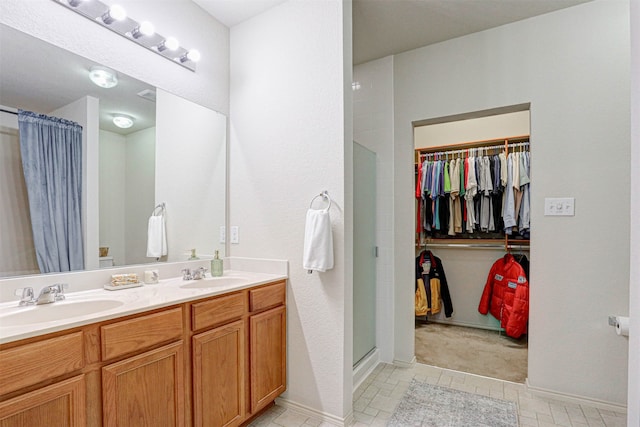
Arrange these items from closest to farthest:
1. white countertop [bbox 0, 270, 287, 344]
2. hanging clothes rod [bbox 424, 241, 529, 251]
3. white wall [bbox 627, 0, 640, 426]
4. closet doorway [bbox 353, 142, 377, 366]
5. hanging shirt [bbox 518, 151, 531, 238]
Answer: white wall [bbox 627, 0, 640, 426], white countertop [bbox 0, 270, 287, 344], closet doorway [bbox 353, 142, 377, 366], hanging shirt [bbox 518, 151, 531, 238], hanging clothes rod [bbox 424, 241, 529, 251]

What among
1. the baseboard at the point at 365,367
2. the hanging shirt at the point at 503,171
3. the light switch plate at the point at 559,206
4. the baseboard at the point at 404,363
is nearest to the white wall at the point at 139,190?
the baseboard at the point at 365,367

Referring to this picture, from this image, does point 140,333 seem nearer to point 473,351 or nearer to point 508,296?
point 473,351

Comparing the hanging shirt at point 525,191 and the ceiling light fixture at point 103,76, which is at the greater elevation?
the ceiling light fixture at point 103,76

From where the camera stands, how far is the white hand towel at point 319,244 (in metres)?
1.79

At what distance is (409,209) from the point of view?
106 inches

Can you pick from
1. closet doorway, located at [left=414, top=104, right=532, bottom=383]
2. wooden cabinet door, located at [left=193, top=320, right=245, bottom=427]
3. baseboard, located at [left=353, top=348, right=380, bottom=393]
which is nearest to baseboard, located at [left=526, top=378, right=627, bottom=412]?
closet doorway, located at [left=414, top=104, right=532, bottom=383]

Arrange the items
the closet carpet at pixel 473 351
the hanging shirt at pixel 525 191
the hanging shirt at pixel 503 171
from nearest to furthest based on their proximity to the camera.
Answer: the closet carpet at pixel 473 351 → the hanging shirt at pixel 525 191 → the hanging shirt at pixel 503 171

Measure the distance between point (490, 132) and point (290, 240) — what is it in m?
2.85

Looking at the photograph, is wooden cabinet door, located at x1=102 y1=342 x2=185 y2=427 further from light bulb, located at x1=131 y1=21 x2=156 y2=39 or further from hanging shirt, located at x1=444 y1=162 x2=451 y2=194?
hanging shirt, located at x1=444 y1=162 x2=451 y2=194

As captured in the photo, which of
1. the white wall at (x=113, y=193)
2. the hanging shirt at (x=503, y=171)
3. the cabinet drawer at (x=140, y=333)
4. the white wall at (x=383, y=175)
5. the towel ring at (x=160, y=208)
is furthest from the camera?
the hanging shirt at (x=503, y=171)

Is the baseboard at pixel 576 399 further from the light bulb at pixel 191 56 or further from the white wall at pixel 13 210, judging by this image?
the light bulb at pixel 191 56

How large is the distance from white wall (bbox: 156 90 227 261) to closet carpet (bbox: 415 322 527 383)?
2.14 meters

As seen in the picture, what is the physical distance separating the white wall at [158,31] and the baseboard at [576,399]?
2939 mm

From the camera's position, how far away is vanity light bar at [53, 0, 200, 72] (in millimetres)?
1566
